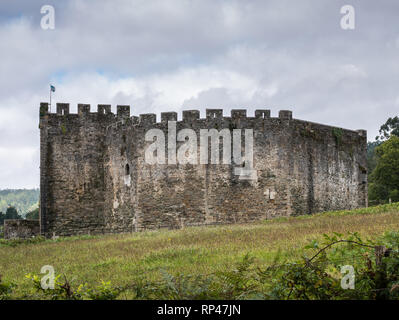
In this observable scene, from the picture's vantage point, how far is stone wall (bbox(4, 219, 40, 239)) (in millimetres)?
35312

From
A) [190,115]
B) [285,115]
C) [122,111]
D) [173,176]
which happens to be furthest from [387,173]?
[173,176]

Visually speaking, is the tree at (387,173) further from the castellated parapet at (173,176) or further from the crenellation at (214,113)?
the crenellation at (214,113)

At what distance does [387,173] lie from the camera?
5503 cm

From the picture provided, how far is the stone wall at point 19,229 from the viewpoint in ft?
116

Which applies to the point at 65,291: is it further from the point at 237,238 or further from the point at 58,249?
the point at 58,249

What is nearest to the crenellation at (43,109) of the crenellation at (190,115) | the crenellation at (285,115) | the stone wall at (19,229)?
the stone wall at (19,229)

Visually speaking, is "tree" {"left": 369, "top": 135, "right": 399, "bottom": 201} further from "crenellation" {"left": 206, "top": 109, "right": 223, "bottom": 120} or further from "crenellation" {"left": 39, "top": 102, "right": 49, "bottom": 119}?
"crenellation" {"left": 39, "top": 102, "right": 49, "bottom": 119}

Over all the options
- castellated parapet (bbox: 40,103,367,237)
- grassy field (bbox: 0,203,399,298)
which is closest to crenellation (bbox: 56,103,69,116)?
castellated parapet (bbox: 40,103,367,237)

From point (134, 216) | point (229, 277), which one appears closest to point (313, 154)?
point (134, 216)

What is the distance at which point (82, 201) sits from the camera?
1398 inches

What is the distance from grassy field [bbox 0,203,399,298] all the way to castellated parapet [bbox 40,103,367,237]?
7.03 metres

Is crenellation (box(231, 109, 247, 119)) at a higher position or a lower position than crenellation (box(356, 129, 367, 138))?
higher

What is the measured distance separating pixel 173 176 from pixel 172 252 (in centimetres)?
1374

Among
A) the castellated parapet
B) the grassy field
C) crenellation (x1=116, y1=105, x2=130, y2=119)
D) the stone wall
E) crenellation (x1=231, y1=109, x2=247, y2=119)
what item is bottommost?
the grassy field
